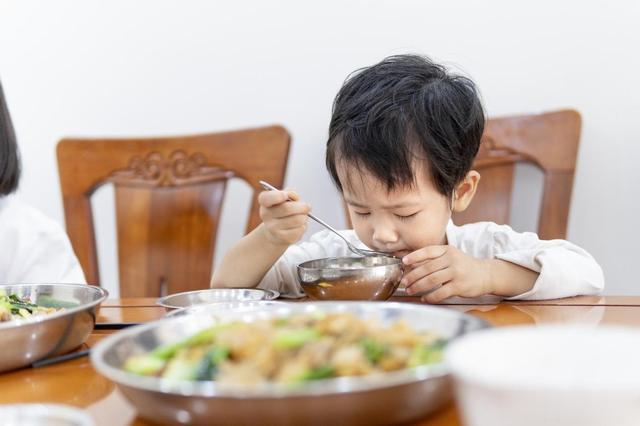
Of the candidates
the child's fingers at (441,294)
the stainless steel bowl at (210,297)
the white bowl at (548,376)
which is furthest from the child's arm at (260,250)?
the white bowl at (548,376)

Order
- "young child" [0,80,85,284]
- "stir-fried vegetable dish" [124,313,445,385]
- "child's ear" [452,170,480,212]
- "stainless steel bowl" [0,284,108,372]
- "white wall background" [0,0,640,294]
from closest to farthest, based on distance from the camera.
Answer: "stir-fried vegetable dish" [124,313,445,385] → "stainless steel bowl" [0,284,108,372] → "child's ear" [452,170,480,212] → "young child" [0,80,85,284] → "white wall background" [0,0,640,294]

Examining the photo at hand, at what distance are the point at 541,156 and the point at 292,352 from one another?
1.22 m

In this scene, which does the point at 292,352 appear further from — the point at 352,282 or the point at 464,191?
the point at 464,191

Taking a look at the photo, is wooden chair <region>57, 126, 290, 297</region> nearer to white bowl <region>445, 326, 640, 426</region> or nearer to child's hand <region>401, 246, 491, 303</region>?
child's hand <region>401, 246, 491, 303</region>

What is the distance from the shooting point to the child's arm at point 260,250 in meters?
1.08

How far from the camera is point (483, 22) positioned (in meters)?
1.67

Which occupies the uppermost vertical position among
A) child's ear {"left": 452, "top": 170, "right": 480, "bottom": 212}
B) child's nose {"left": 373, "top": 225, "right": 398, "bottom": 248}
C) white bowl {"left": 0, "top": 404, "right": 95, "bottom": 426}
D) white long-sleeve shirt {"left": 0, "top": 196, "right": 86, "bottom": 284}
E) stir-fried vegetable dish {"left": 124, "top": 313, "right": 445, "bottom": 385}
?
stir-fried vegetable dish {"left": 124, "top": 313, "right": 445, "bottom": 385}

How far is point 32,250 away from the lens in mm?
1391

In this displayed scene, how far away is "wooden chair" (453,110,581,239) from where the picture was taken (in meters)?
1.55

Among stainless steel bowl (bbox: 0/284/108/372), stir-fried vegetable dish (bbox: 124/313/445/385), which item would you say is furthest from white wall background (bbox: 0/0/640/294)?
stir-fried vegetable dish (bbox: 124/313/445/385)

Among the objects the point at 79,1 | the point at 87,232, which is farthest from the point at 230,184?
the point at 79,1

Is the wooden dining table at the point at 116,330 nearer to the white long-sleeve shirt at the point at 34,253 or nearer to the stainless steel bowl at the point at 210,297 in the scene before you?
the stainless steel bowl at the point at 210,297

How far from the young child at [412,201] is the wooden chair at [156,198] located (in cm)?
43

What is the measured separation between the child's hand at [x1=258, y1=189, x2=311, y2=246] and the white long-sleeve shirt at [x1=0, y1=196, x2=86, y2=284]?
47 cm
